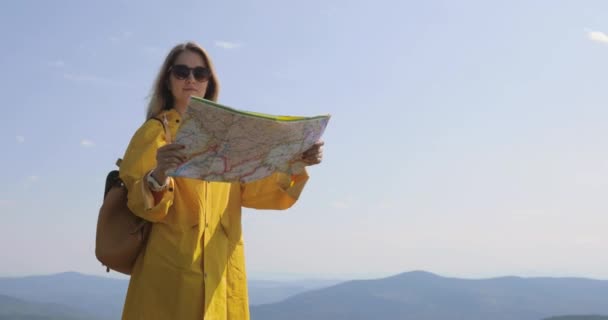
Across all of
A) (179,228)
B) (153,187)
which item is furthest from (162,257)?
(153,187)

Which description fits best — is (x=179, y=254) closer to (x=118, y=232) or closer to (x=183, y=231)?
(x=183, y=231)

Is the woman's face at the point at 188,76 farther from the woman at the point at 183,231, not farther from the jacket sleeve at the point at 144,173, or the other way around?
the jacket sleeve at the point at 144,173

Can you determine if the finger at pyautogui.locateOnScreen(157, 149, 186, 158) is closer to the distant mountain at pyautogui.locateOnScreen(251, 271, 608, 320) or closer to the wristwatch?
the wristwatch

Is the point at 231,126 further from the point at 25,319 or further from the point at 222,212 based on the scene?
the point at 25,319

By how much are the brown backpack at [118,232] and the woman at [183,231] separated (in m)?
0.06

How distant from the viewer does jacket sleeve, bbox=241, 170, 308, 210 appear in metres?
4.30

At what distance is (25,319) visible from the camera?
166 m

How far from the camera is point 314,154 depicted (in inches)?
160

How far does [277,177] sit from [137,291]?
3.51ft

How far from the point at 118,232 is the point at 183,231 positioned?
1.19 ft

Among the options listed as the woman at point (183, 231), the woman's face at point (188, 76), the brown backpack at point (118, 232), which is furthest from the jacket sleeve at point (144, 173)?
the woman's face at point (188, 76)

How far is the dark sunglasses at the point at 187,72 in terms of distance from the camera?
169 inches

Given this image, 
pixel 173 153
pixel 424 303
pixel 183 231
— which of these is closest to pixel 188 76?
pixel 173 153

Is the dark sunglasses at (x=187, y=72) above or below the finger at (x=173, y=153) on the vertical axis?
above
